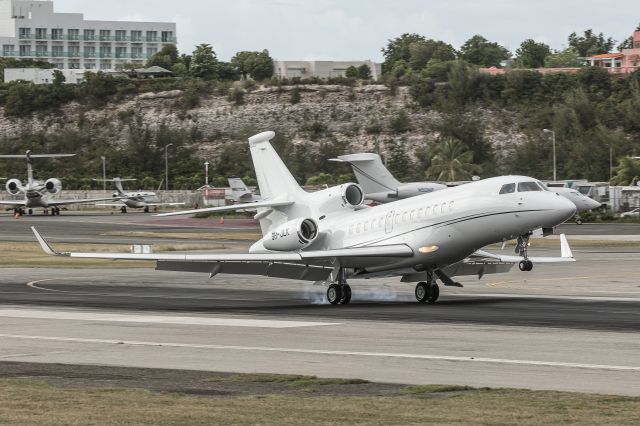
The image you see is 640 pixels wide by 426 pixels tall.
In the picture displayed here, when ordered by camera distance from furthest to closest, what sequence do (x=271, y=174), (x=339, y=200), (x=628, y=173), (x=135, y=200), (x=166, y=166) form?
(x=166, y=166) → (x=135, y=200) → (x=628, y=173) → (x=271, y=174) → (x=339, y=200)

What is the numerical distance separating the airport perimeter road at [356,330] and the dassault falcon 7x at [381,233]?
1131 millimetres

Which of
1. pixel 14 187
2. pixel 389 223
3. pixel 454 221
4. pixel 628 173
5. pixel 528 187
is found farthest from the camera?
pixel 628 173

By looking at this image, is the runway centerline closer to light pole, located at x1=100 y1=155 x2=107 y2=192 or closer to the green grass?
the green grass

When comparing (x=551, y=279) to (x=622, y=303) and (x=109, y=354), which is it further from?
(x=109, y=354)

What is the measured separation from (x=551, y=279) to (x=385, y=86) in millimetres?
127183

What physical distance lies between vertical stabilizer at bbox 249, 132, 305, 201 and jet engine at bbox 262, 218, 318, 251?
1625mm

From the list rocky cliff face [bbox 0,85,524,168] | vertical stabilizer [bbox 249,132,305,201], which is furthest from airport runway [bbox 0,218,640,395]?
rocky cliff face [bbox 0,85,524,168]

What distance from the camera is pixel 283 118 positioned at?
16862 cm

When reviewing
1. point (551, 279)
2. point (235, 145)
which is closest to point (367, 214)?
point (551, 279)

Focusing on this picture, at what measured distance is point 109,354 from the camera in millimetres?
22766

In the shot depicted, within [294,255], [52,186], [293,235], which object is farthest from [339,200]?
[52,186]

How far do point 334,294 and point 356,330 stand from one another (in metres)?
8.34

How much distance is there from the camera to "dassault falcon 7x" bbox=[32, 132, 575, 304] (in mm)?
32625

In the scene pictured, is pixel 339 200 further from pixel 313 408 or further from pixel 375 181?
pixel 375 181
